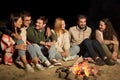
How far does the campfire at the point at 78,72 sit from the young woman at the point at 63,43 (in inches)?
25.6

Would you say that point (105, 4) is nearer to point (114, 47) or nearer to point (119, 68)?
point (114, 47)

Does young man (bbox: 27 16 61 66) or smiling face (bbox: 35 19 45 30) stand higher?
smiling face (bbox: 35 19 45 30)

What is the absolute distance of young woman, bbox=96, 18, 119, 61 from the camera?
7828mm

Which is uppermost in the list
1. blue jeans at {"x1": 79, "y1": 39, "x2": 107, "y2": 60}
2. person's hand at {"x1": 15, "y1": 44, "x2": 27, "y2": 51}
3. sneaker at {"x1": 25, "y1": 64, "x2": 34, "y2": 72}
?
person's hand at {"x1": 15, "y1": 44, "x2": 27, "y2": 51}

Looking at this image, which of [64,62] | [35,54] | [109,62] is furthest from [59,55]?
[109,62]

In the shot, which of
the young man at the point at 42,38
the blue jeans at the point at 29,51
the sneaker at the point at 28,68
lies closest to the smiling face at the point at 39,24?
the young man at the point at 42,38

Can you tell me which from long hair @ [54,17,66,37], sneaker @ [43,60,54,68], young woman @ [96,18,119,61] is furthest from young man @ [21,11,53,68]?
young woman @ [96,18,119,61]

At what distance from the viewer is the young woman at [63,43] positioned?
25.4ft

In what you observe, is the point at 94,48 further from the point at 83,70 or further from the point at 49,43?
the point at 49,43

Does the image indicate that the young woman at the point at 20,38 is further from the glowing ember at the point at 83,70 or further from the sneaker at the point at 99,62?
the sneaker at the point at 99,62

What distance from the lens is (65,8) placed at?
11.2 metres

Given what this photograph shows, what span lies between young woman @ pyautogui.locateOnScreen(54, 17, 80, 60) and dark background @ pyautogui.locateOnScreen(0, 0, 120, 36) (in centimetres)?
293

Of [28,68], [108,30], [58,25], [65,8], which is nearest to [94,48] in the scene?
[108,30]

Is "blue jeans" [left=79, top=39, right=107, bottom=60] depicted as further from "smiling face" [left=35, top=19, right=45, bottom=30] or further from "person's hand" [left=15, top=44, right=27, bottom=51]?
"person's hand" [left=15, top=44, right=27, bottom=51]
